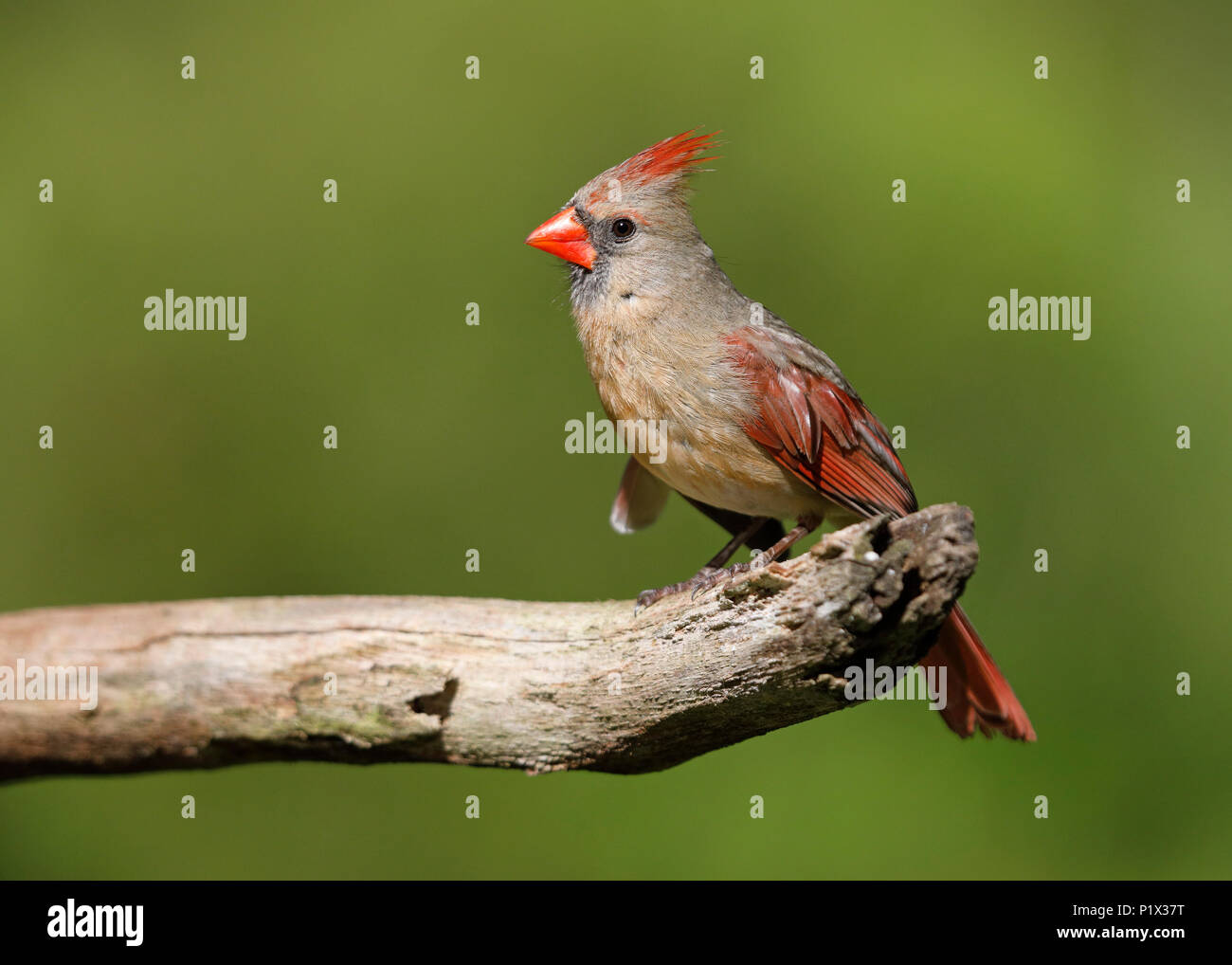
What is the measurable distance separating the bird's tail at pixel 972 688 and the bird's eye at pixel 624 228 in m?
1.52

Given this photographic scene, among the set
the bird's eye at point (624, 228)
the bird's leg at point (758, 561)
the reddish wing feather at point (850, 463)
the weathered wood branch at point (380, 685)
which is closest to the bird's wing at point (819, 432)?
the reddish wing feather at point (850, 463)

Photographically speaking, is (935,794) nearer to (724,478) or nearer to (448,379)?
(724,478)

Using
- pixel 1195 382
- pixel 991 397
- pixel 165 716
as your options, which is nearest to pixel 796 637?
pixel 165 716

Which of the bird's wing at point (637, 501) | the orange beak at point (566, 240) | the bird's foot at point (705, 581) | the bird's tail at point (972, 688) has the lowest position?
the bird's tail at point (972, 688)

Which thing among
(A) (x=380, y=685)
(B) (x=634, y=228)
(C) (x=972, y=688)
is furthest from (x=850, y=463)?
(A) (x=380, y=685)

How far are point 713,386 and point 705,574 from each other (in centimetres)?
57

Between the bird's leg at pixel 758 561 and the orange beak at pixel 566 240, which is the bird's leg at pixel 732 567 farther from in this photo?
the orange beak at pixel 566 240

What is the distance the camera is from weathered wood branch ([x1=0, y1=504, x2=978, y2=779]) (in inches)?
109

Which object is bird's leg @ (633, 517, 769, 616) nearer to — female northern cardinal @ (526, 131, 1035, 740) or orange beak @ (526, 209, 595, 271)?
female northern cardinal @ (526, 131, 1035, 740)

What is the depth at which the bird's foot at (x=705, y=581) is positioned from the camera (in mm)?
2898

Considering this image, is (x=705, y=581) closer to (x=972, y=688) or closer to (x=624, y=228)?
(x=972, y=688)

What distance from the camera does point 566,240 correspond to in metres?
3.55

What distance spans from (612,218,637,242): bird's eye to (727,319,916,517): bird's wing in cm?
48
